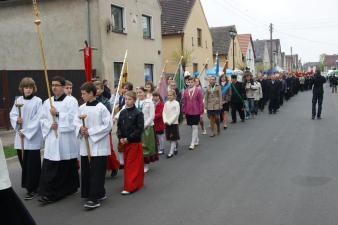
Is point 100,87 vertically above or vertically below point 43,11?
below

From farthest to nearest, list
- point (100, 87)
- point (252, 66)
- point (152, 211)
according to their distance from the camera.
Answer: point (252, 66) → point (100, 87) → point (152, 211)

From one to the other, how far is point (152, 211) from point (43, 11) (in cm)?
1636

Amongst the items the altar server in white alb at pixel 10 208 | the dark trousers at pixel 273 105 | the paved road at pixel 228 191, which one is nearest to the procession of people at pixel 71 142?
the paved road at pixel 228 191

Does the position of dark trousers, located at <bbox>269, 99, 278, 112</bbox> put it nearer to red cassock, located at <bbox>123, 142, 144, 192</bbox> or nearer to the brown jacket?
the brown jacket

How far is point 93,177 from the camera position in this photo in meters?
5.56

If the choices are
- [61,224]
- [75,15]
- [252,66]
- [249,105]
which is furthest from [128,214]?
[252,66]

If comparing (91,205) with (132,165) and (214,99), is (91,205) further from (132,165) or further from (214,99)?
(214,99)

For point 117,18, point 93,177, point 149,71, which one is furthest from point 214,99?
point 149,71

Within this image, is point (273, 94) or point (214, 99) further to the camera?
point (273, 94)

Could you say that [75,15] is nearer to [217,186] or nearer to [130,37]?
[130,37]

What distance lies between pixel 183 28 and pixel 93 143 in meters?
24.0

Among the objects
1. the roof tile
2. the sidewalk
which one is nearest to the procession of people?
the sidewalk

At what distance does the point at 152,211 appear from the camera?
5336mm

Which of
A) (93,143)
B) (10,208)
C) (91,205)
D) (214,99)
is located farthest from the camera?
(214,99)
